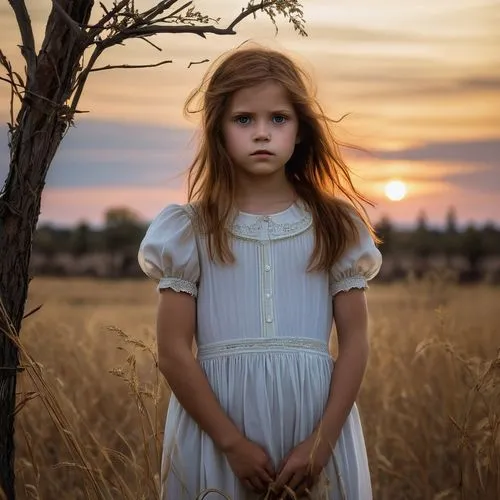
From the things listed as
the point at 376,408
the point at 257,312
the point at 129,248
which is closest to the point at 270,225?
the point at 257,312

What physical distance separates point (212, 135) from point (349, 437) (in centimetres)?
97

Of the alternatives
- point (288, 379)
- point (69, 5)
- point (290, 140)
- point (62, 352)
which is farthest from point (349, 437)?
point (62, 352)

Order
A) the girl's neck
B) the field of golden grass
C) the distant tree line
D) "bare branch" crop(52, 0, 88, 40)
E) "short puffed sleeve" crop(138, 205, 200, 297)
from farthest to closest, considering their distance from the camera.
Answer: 1. the distant tree line
2. the field of golden grass
3. the girl's neck
4. "short puffed sleeve" crop(138, 205, 200, 297)
5. "bare branch" crop(52, 0, 88, 40)

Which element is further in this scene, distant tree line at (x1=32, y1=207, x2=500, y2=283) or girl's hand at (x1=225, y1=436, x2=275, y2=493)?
distant tree line at (x1=32, y1=207, x2=500, y2=283)

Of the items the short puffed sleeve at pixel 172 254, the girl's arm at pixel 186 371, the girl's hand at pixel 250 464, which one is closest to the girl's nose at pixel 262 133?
the short puffed sleeve at pixel 172 254

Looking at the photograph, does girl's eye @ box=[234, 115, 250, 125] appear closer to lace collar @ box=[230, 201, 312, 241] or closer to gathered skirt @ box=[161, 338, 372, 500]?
lace collar @ box=[230, 201, 312, 241]

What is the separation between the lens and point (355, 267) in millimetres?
2664

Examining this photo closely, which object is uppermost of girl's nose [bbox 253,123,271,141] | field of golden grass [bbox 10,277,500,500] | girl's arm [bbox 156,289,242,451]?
girl's nose [bbox 253,123,271,141]

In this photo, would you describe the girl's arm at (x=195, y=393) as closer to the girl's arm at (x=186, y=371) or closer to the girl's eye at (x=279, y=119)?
the girl's arm at (x=186, y=371)

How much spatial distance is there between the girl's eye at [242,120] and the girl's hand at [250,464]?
0.89 metres

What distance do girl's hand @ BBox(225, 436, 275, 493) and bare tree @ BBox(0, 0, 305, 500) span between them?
66 cm

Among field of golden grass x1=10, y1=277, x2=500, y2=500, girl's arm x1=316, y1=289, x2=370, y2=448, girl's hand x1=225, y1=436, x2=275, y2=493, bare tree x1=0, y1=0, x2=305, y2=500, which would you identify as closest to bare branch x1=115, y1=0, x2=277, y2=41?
bare tree x1=0, y1=0, x2=305, y2=500

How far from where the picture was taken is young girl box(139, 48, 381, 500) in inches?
99.7

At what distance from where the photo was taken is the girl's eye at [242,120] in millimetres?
2652
